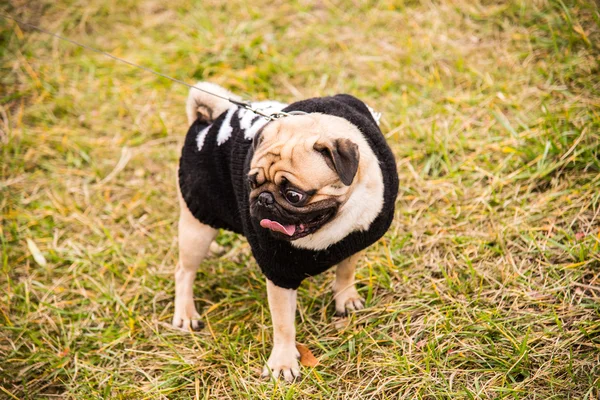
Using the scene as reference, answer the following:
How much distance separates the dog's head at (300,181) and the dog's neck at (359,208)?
2.1 inches

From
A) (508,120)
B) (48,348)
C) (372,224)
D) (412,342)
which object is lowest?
(48,348)

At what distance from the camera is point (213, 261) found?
15.3ft

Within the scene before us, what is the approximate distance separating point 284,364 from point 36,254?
274 centimetres

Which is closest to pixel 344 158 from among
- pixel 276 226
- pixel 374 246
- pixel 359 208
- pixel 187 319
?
pixel 359 208

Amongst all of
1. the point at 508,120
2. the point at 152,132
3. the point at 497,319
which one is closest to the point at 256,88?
the point at 152,132

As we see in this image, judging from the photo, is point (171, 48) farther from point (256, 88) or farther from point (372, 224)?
point (372, 224)

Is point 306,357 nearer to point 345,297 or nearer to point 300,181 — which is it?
point 345,297

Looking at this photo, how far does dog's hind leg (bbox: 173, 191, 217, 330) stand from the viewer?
12.8 ft

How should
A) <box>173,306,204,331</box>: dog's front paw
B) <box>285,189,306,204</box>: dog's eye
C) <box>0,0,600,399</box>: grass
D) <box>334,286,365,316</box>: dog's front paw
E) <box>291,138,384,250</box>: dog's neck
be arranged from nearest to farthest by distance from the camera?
<box>285,189,306,204</box>: dog's eye
<box>291,138,384,250</box>: dog's neck
<box>0,0,600,399</box>: grass
<box>334,286,365,316</box>: dog's front paw
<box>173,306,204,331</box>: dog's front paw

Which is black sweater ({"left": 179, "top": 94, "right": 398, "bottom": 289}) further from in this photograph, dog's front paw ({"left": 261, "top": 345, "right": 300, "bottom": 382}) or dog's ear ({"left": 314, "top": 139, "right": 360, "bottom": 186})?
dog's front paw ({"left": 261, "top": 345, "right": 300, "bottom": 382})

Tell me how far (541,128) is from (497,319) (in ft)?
6.71

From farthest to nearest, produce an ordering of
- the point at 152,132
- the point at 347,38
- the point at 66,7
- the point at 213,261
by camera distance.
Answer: the point at 66,7, the point at 347,38, the point at 152,132, the point at 213,261

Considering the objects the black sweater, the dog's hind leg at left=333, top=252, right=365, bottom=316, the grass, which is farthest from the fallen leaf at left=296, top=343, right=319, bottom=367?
the black sweater

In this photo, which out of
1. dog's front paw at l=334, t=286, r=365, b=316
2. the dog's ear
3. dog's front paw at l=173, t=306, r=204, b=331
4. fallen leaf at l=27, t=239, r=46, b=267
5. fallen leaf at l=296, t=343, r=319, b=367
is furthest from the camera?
fallen leaf at l=27, t=239, r=46, b=267
